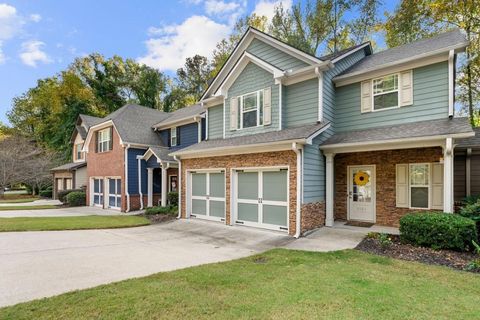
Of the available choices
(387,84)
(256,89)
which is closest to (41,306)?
(256,89)

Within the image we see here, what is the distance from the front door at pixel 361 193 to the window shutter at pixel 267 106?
398cm

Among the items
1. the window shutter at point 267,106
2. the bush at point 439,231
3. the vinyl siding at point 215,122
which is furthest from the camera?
the vinyl siding at point 215,122

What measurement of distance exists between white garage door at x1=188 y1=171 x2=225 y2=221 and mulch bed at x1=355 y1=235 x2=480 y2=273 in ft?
19.3

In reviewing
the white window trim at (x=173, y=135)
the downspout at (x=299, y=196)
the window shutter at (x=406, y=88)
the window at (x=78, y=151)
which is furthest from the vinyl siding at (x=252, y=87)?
the window at (x=78, y=151)

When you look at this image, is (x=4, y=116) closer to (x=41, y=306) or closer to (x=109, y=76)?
(x=109, y=76)

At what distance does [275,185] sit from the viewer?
31.3 ft

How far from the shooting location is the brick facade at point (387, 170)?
939 centimetres

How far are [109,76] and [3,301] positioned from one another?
37237mm

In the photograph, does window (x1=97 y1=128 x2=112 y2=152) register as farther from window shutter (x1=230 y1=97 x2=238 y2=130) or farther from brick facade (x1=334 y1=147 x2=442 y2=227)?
brick facade (x1=334 y1=147 x2=442 y2=227)

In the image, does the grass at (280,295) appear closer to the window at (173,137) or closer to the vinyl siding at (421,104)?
the vinyl siding at (421,104)

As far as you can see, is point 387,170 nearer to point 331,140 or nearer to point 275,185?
point 331,140

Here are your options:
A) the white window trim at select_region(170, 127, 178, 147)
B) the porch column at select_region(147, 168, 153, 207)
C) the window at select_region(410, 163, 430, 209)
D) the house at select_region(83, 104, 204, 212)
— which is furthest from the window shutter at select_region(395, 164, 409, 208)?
the porch column at select_region(147, 168, 153, 207)

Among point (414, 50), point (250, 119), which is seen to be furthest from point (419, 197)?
point (250, 119)

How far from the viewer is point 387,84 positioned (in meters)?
9.96
